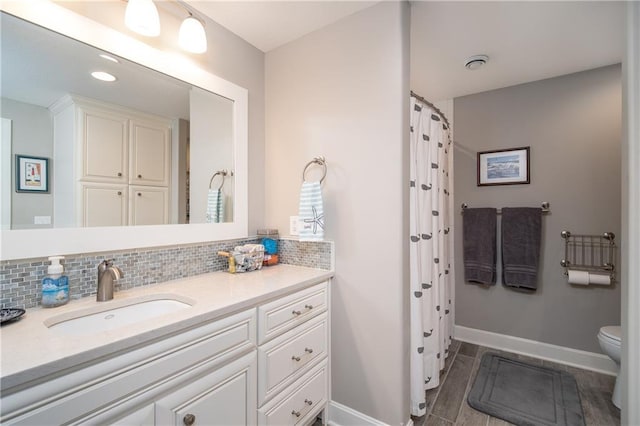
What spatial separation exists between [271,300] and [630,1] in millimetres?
1888

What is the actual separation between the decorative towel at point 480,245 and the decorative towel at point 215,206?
222 centimetres

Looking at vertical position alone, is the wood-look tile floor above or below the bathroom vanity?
below

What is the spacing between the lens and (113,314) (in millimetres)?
1084

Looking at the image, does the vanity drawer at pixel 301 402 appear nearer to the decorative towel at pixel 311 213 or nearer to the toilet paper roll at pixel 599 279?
the decorative towel at pixel 311 213

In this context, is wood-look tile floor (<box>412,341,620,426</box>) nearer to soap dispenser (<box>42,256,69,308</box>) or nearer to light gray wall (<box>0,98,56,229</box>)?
soap dispenser (<box>42,256,69,308</box>)

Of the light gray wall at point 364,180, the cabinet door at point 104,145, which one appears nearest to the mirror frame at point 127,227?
the cabinet door at point 104,145

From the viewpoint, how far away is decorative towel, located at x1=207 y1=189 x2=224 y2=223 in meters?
1.60

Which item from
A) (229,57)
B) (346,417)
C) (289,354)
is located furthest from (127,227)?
(346,417)

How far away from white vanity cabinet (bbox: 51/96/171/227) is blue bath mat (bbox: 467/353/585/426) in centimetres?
230

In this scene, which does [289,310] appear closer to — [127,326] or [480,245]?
[127,326]

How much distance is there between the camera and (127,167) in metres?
1.27

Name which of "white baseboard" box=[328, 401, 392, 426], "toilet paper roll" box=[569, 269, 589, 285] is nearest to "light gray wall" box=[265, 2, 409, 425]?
"white baseboard" box=[328, 401, 392, 426]

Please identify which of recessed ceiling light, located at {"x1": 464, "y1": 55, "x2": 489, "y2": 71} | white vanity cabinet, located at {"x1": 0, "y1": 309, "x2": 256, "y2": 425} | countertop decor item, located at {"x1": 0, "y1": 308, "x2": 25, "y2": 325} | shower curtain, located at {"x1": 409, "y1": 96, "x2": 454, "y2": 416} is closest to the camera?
white vanity cabinet, located at {"x1": 0, "y1": 309, "x2": 256, "y2": 425}

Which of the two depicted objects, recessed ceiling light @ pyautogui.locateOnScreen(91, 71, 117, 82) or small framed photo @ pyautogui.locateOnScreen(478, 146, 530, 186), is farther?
small framed photo @ pyautogui.locateOnScreen(478, 146, 530, 186)
